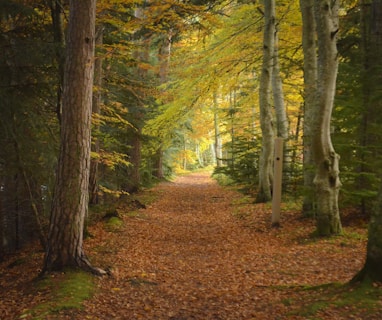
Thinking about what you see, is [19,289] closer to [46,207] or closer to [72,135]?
[72,135]

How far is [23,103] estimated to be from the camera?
7.44 meters

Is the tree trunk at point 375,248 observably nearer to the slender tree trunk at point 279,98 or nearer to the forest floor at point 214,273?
the forest floor at point 214,273

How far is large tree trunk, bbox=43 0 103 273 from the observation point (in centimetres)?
611

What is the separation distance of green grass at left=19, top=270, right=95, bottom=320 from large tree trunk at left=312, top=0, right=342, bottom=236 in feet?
16.7

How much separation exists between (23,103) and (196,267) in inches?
184

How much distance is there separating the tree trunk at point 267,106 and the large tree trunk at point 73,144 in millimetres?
7427

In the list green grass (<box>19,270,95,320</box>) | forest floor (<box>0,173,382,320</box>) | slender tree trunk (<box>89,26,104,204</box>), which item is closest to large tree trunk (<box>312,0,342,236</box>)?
forest floor (<box>0,173,382,320</box>)

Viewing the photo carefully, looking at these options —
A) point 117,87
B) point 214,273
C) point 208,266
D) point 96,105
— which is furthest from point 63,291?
point 117,87

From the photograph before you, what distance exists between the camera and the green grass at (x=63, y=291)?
4.80 meters

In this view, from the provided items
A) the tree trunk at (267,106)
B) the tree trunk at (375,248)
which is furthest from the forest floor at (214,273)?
the tree trunk at (267,106)

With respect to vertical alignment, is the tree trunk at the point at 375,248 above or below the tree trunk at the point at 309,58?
below

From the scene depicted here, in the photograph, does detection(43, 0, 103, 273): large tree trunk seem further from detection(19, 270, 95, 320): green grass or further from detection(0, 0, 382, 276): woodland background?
detection(0, 0, 382, 276): woodland background

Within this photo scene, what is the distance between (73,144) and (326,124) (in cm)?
507

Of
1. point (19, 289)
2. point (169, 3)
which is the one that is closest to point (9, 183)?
point (19, 289)
